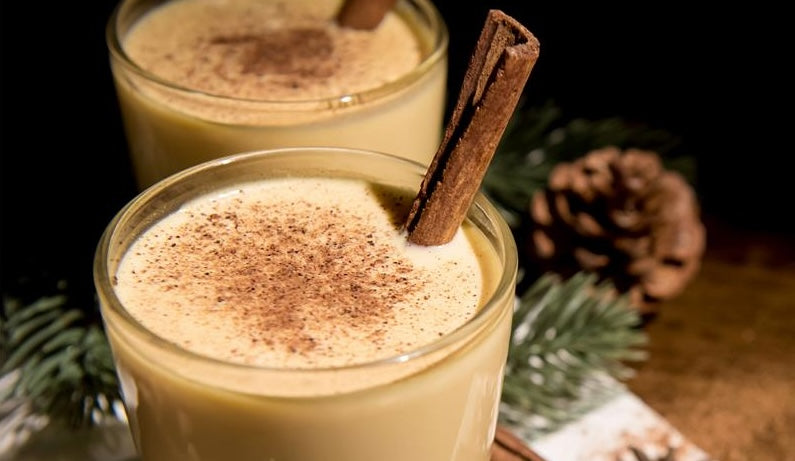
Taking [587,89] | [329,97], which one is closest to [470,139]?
[329,97]

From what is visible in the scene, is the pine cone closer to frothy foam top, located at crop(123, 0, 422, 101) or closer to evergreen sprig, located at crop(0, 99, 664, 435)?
evergreen sprig, located at crop(0, 99, 664, 435)

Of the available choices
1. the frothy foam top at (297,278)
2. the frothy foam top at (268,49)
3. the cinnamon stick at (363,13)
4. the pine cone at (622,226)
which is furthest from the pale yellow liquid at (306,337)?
the pine cone at (622,226)

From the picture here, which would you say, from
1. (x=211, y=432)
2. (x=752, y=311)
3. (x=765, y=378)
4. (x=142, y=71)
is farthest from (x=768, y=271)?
(x=211, y=432)

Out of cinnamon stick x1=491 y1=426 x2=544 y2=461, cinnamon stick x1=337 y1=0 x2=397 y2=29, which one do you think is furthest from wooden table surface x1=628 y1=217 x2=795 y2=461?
cinnamon stick x1=337 y1=0 x2=397 y2=29

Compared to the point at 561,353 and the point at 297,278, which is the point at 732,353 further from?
the point at 297,278

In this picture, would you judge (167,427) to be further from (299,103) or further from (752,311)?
(752,311)

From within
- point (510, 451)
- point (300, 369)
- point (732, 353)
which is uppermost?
point (300, 369)
